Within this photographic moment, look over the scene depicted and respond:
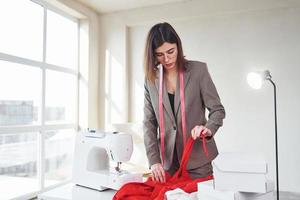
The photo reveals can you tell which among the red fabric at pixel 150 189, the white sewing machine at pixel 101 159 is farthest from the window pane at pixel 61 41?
the red fabric at pixel 150 189

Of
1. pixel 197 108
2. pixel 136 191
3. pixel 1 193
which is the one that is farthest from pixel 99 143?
pixel 1 193

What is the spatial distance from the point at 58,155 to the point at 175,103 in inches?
91.2

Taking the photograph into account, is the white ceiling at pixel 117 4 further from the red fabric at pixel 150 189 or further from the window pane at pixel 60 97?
the red fabric at pixel 150 189

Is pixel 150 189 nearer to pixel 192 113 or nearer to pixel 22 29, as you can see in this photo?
pixel 192 113

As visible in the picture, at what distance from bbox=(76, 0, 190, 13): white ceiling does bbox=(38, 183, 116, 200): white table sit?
2.62 metres

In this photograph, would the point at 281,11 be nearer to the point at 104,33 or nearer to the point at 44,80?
the point at 104,33

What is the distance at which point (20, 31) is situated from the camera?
2.79m

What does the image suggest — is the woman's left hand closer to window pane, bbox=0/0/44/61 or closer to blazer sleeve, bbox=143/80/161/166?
blazer sleeve, bbox=143/80/161/166

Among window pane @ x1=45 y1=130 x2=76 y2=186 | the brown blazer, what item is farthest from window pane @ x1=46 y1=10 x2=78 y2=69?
the brown blazer

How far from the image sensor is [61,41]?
3.41 m

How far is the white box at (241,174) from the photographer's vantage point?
81 centimetres

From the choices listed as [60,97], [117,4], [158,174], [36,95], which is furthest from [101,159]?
[117,4]

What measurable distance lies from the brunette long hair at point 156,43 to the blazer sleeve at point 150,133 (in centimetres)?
10

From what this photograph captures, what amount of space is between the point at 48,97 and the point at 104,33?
123cm
